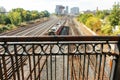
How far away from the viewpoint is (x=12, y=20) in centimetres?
4772

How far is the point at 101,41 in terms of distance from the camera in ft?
7.88

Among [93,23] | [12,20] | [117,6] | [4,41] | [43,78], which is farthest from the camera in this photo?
[12,20]

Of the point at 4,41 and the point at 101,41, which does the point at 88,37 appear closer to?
the point at 101,41

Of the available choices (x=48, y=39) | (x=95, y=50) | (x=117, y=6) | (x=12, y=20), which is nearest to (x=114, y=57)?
(x=95, y=50)

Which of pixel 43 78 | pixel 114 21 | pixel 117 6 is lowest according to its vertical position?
pixel 43 78

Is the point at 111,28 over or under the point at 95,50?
under

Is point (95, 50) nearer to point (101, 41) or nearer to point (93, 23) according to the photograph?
point (101, 41)

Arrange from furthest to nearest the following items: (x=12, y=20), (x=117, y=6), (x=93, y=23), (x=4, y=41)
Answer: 1. (x=12, y=20)
2. (x=93, y=23)
3. (x=117, y=6)
4. (x=4, y=41)

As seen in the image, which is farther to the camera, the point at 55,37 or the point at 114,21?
the point at 114,21

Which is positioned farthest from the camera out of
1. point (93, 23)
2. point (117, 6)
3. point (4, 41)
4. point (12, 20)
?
point (12, 20)

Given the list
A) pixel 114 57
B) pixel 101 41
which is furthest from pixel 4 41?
pixel 114 57

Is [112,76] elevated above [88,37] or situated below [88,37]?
below

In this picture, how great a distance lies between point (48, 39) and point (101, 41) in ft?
2.36

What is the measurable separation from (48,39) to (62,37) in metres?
0.19
